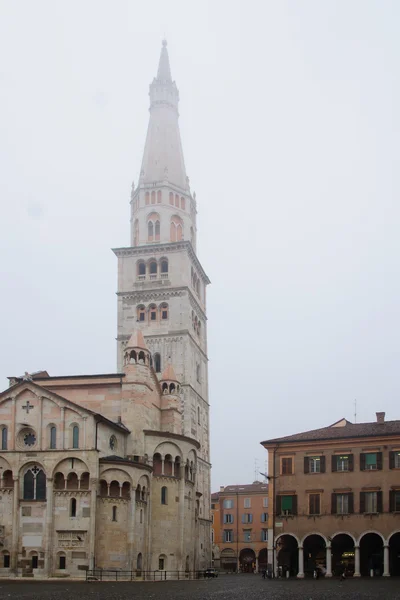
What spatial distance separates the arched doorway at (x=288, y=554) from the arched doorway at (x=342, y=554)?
10.9 ft

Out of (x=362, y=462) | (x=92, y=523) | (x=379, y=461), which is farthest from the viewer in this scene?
(x=362, y=462)

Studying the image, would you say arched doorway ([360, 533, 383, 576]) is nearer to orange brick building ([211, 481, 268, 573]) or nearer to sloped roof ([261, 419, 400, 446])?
sloped roof ([261, 419, 400, 446])

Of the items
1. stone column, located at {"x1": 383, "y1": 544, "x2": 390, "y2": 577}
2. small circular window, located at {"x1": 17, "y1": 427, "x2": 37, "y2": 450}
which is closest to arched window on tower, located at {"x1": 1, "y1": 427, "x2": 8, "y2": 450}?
small circular window, located at {"x1": 17, "y1": 427, "x2": 37, "y2": 450}

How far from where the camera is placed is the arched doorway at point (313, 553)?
222 feet

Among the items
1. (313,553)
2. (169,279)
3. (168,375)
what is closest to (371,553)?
(313,553)

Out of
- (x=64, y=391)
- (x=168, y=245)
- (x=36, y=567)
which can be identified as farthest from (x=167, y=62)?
(x=36, y=567)

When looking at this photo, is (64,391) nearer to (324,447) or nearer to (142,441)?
(142,441)

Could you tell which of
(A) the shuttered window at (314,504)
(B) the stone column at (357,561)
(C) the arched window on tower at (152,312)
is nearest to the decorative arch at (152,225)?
(C) the arched window on tower at (152,312)

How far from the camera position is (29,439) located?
59000 mm

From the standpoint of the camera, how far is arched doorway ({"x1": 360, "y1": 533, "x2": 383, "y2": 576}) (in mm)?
65188

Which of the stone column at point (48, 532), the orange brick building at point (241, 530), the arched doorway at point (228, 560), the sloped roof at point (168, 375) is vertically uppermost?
the sloped roof at point (168, 375)

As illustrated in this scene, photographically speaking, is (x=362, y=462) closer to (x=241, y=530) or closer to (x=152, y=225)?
(x=152, y=225)

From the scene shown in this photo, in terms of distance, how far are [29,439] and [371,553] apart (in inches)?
1139

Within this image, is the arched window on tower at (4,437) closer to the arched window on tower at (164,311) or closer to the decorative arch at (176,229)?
the arched window on tower at (164,311)
